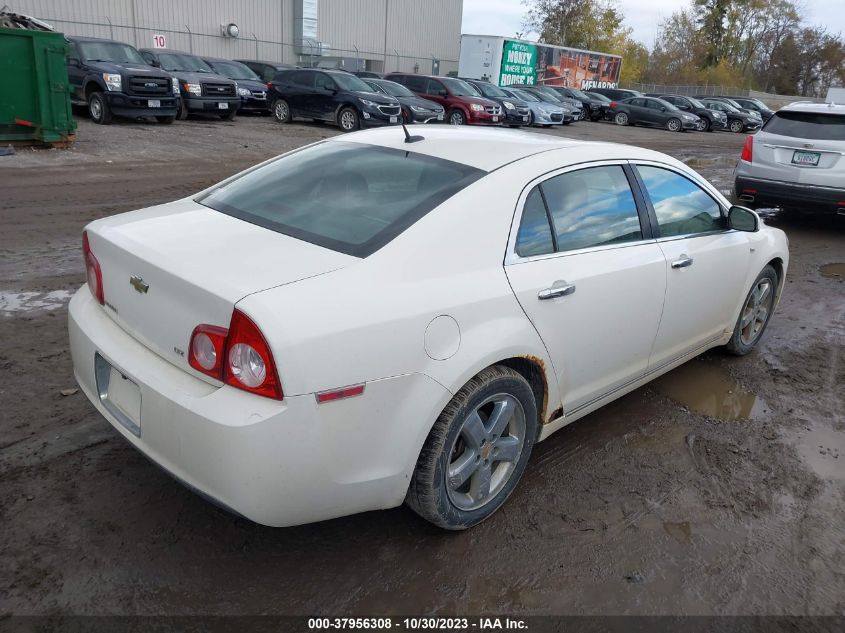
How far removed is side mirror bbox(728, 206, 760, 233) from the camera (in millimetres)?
4449

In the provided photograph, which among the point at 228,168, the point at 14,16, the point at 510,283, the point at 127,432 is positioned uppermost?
the point at 14,16

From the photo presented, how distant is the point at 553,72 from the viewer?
41.8 metres

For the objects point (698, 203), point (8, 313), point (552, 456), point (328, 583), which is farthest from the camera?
point (8, 313)

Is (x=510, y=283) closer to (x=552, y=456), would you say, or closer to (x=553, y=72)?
(x=552, y=456)

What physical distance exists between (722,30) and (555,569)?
86465 mm

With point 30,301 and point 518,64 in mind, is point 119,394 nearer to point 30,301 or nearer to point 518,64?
point 30,301

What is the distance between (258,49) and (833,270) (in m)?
31.5

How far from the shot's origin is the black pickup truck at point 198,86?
59.8 ft

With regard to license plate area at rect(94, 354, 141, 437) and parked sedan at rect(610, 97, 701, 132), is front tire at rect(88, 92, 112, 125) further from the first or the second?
parked sedan at rect(610, 97, 701, 132)

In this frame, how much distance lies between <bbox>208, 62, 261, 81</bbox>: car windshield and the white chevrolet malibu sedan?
1868cm

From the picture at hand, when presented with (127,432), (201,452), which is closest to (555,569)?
(201,452)

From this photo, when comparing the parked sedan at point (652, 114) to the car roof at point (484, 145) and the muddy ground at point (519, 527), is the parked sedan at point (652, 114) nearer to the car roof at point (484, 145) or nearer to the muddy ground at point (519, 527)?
the muddy ground at point (519, 527)

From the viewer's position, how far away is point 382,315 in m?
2.50

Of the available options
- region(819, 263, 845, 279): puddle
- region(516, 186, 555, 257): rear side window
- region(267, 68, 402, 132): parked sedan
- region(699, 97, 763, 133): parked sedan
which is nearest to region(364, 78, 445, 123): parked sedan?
region(267, 68, 402, 132): parked sedan
